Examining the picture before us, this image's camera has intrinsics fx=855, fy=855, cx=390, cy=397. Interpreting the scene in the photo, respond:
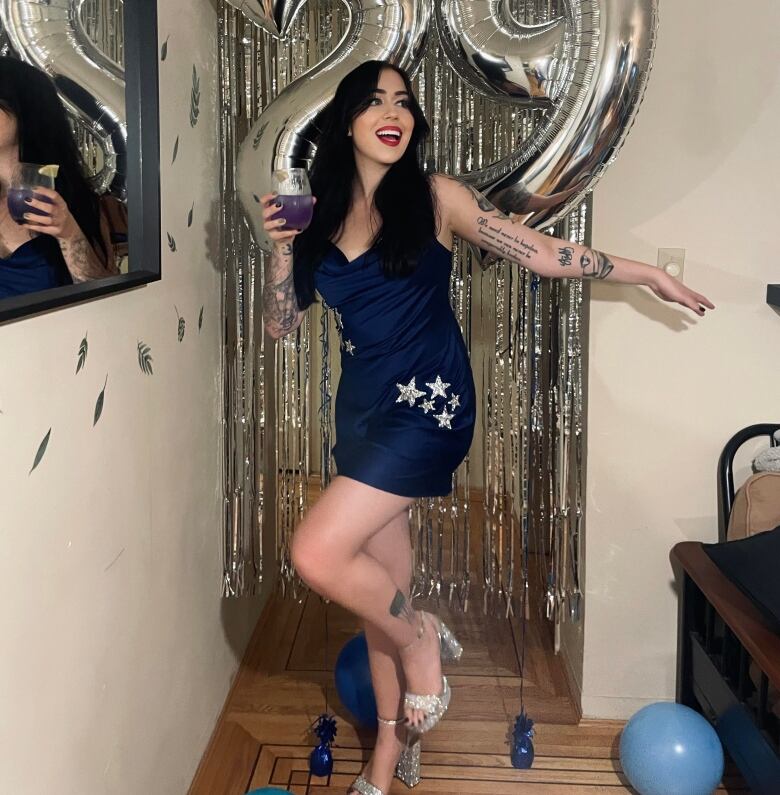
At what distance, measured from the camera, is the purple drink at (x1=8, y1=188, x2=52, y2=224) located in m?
0.95

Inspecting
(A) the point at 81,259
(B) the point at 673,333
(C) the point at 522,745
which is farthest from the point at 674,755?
(A) the point at 81,259

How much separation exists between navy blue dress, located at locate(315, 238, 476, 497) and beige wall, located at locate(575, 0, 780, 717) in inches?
19.5

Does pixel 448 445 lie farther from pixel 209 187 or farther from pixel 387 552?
pixel 209 187

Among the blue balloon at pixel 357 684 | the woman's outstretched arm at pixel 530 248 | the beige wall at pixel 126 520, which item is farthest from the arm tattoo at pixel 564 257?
the blue balloon at pixel 357 684

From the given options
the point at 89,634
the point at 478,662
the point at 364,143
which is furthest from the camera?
the point at 478,662

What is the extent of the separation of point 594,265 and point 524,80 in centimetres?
39

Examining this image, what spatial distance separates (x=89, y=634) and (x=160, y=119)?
0.90 m

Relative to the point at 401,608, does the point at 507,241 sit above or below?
above

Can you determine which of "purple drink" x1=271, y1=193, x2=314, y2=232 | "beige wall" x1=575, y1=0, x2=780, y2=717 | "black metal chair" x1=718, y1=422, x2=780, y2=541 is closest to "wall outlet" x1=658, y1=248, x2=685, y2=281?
"beige wall" x1=575, y1=0, x2=780, y2=717

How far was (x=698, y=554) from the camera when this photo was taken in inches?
78.5

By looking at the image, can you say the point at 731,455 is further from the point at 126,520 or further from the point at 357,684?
the point at 126,520

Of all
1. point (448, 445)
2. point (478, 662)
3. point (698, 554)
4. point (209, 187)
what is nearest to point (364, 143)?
point (209, 187)

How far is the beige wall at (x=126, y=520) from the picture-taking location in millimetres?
1068

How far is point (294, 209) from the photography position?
143cm
